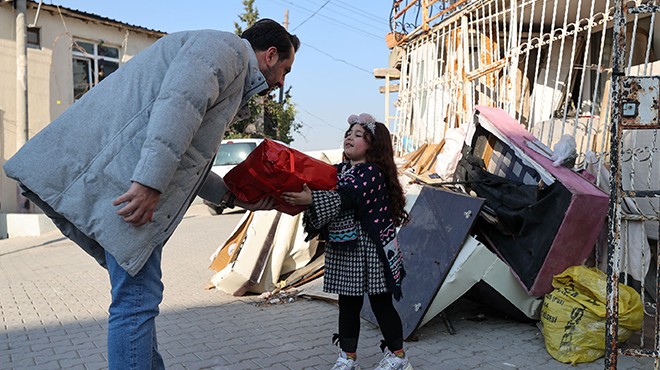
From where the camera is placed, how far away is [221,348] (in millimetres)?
3963

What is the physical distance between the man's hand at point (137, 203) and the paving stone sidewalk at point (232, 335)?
185 cm

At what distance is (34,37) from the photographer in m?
16.8

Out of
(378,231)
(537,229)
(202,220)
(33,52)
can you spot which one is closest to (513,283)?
(537,229)

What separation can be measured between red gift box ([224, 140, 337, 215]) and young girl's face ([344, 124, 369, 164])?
521 millimetres

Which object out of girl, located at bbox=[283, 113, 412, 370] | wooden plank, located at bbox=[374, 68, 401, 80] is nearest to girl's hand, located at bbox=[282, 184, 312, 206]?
girl, located at bbox=[283, 113, 412, 370]

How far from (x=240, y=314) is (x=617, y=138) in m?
3.32

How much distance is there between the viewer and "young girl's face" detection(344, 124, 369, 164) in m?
3.31

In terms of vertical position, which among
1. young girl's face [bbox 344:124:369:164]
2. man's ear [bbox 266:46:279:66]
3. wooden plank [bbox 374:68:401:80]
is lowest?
young girl's face [bbox 344:124:369:164]

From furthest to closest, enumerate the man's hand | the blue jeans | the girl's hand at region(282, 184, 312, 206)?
the girl's hand at region(282, 184, 312, 206)
the blue jeans
the man's hand

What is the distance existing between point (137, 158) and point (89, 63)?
1805 centimetres

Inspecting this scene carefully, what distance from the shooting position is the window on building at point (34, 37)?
16.7 meters

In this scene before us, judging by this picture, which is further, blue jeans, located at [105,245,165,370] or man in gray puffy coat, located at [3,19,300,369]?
blue jeans, located at [105,245,165,370]

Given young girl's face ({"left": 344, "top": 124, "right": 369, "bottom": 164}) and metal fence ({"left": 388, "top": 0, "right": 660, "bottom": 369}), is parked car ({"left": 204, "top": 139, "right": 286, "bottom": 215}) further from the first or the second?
young girl's face ({"left": 344, "top": 124, "right": 369, "bottom": 164})

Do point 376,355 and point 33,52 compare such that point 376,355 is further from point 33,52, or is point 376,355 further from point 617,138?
point 33,52
